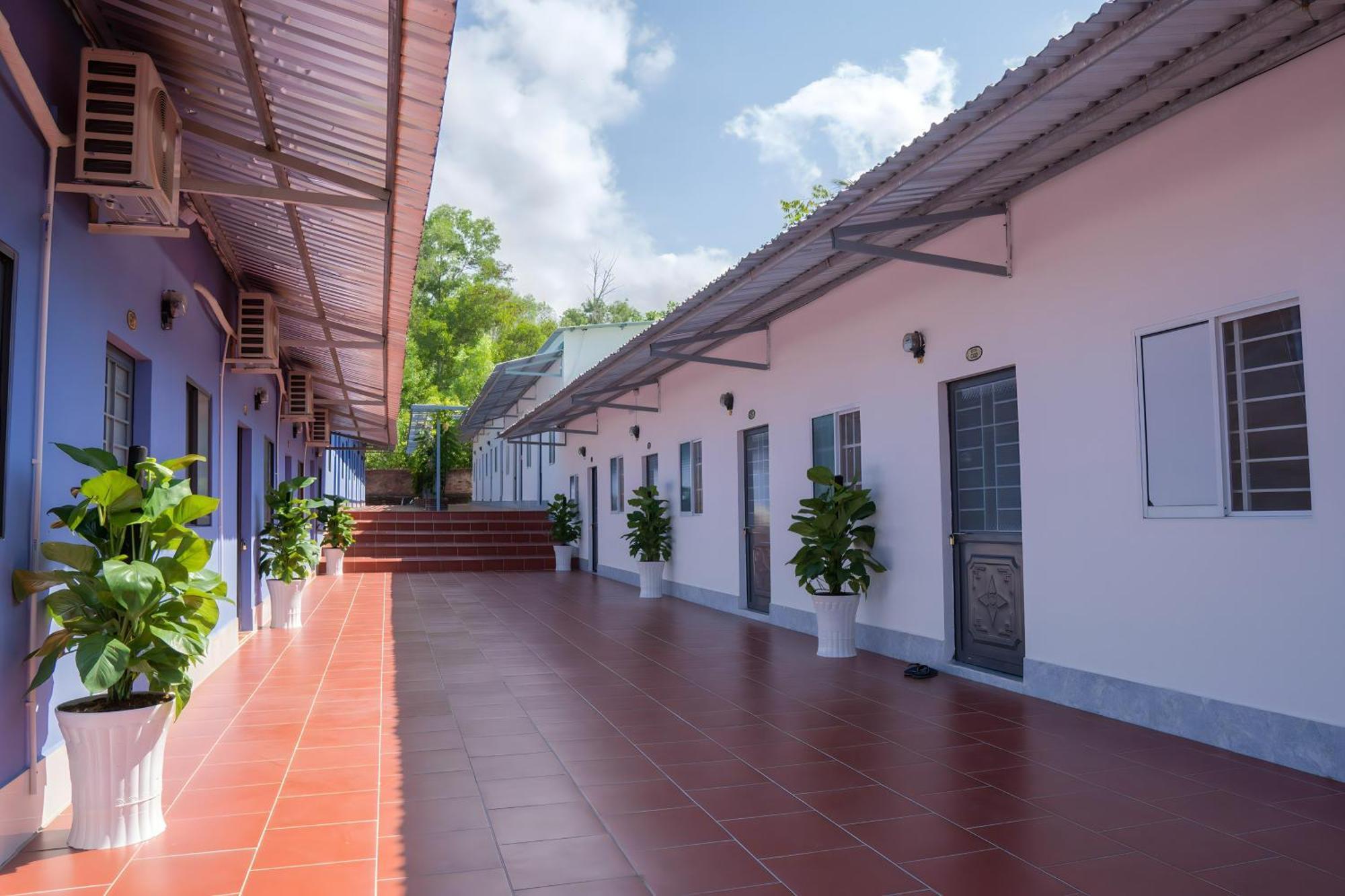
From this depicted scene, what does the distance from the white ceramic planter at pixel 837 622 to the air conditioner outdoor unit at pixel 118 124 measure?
502 centimetres

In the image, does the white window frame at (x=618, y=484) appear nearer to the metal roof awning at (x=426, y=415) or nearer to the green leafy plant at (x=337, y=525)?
the green leafy plant at (x=337, y=525)

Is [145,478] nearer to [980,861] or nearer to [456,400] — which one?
[980,861]

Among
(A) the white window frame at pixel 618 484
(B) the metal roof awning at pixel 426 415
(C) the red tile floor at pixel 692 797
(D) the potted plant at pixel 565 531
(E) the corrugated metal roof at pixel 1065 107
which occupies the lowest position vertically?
(C) the red tile floor at pixel 692 797

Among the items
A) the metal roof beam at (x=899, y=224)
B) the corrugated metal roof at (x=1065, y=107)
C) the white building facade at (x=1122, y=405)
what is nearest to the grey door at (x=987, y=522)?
the white building facade at (x=1122, y=405)

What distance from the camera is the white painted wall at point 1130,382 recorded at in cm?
376

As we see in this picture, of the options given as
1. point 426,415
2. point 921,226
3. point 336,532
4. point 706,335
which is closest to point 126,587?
point 921,226

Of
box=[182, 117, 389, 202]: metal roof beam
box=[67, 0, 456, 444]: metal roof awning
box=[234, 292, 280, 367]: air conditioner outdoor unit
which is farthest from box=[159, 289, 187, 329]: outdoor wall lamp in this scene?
box=[234, 292, 280, 367]: air conditioner outdoor unit

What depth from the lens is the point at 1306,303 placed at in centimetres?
380

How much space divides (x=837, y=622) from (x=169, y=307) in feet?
15.9

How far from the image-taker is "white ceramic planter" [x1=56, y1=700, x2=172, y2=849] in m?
3.15

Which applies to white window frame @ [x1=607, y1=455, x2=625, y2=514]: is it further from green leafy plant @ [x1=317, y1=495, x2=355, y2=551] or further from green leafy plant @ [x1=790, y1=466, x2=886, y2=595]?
green leafy plant @ [x1=790, y1=466, x2=886, y2=595]

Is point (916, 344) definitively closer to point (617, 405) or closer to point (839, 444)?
point (839, 444)

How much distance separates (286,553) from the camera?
8.78 metres

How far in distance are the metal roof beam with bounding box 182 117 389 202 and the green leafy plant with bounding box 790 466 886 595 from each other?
12.6 ft
